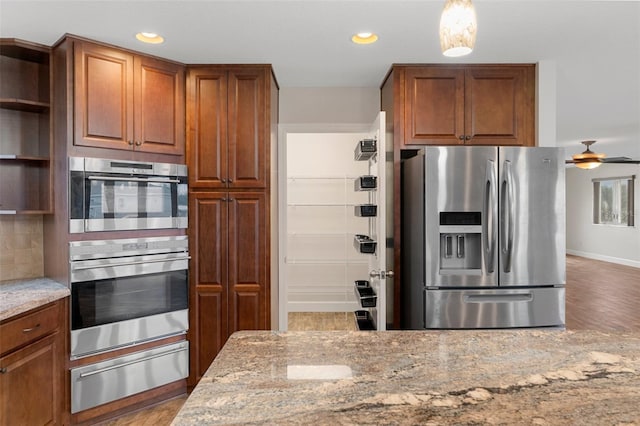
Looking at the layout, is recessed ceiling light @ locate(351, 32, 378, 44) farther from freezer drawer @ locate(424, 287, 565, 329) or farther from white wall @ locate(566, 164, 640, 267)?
white wall @ locate(566, 164, 640, 267)

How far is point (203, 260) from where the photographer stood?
2.83 m

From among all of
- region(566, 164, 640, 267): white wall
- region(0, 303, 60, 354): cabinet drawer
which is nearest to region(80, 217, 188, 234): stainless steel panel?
region(0, 303, 60, 354): cabinet drawer

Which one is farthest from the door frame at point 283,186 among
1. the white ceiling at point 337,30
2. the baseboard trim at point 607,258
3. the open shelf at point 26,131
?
the baseboard trim at point 607,258

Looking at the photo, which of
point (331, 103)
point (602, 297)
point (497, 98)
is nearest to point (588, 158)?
point (602, 297)

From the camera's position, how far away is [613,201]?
352 inches

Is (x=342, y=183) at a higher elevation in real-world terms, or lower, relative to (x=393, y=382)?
higher

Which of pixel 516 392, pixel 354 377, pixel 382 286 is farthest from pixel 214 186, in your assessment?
pixel 516 392

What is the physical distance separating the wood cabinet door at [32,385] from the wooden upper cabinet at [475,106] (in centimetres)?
260

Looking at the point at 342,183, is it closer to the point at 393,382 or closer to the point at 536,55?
the point at 536,55

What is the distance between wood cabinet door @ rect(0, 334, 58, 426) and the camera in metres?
1.89

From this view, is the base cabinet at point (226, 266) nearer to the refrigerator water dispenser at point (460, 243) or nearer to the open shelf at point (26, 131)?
the open shelf at point (26, 131)

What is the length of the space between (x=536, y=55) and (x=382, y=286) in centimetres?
189

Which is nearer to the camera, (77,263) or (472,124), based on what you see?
(77,263)

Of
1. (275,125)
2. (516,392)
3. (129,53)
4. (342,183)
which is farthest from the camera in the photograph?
(342,183)
